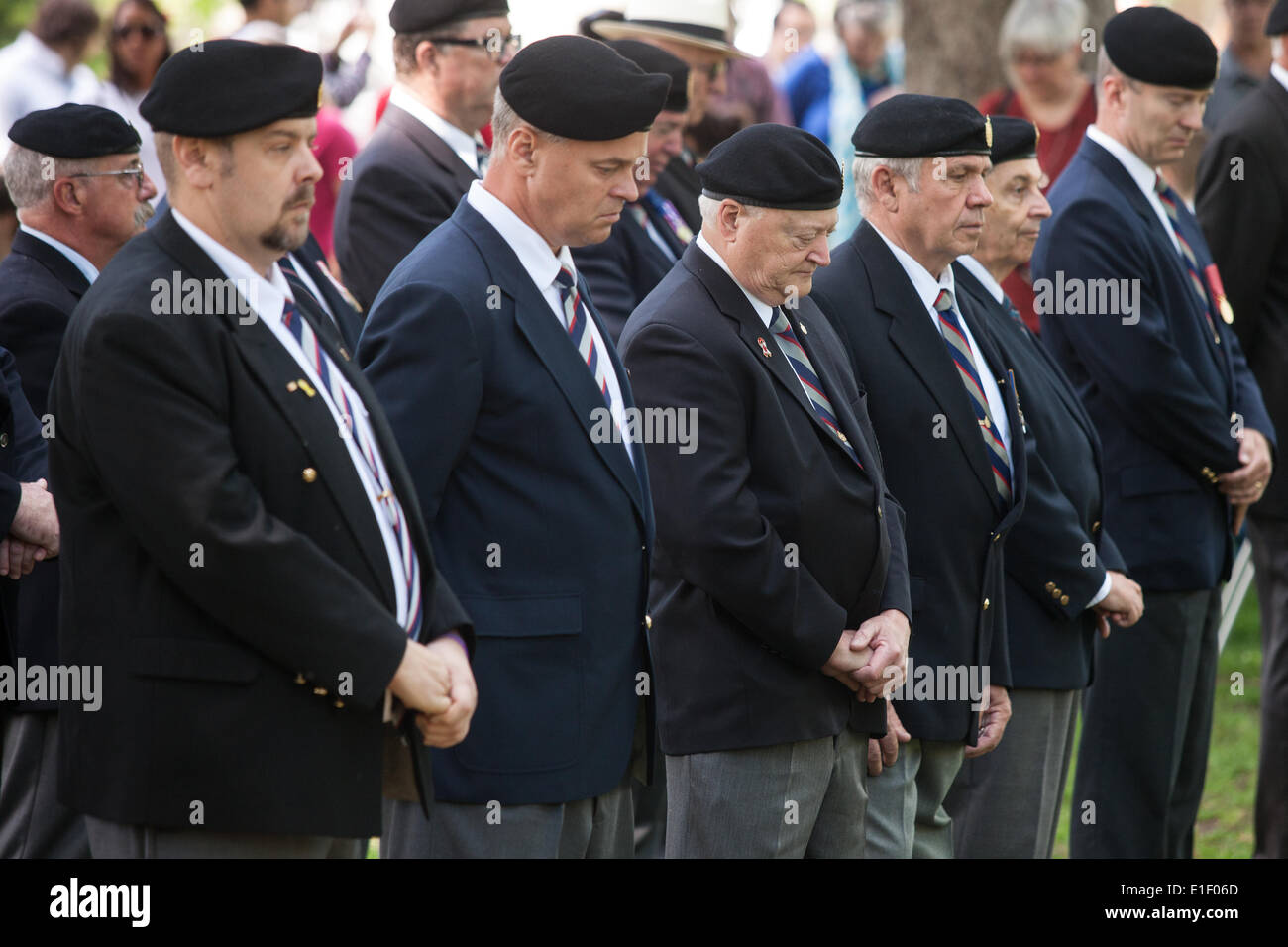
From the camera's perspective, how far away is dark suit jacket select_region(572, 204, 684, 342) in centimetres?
529

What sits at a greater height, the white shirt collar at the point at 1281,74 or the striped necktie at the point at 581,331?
the white shirt collar at the point at 1281,74

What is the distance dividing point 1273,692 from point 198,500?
13.6ft

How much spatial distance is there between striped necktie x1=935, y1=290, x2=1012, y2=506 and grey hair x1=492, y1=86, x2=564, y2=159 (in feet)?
4.14

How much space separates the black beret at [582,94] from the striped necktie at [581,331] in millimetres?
294

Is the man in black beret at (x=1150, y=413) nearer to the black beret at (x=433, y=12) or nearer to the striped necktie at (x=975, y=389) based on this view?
the striped necktie at (x=975, y=389)

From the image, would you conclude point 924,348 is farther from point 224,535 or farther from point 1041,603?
point 224,535

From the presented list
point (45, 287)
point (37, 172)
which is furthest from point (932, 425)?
point (37, 172)

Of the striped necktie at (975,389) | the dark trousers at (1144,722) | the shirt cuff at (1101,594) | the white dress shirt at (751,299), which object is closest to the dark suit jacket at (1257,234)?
the dark trousers at (1144,722)

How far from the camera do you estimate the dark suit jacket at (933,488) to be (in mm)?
4094

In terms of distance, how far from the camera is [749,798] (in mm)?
3670

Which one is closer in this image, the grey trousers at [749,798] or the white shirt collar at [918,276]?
the grey trousers at [749,798]

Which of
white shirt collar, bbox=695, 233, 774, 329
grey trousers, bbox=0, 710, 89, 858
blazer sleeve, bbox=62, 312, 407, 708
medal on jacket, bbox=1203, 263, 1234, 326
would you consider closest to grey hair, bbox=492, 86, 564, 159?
white shirt collar, bbox=695, 233, 774, 329

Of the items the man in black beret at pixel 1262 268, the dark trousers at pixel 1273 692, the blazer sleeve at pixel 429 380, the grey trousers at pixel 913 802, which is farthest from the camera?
the man in black beret at pixel 1262 268
